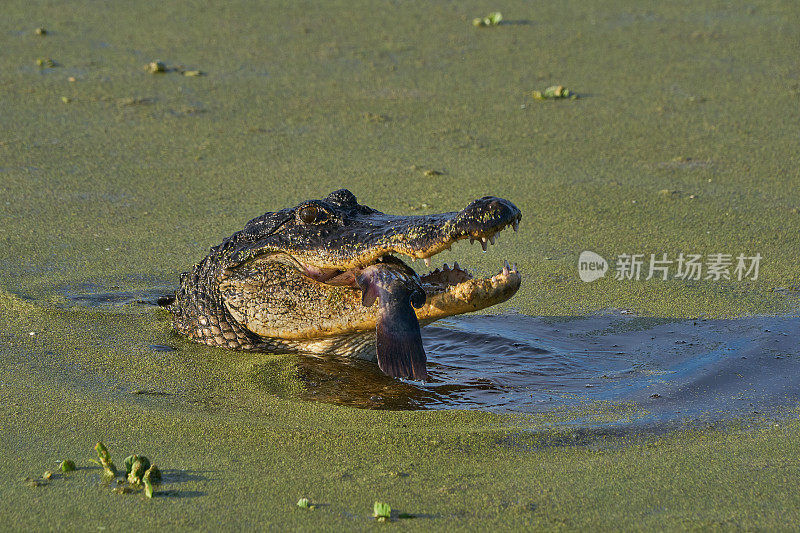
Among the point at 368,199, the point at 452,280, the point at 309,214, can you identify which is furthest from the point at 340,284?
the point at 368,199

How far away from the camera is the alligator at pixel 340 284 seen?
146 inches

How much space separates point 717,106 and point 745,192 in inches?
60.7

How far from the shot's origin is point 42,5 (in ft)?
30.8

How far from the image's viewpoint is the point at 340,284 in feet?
13.8

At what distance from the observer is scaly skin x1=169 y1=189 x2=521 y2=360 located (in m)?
3.80

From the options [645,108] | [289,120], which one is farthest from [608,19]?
[289,120]

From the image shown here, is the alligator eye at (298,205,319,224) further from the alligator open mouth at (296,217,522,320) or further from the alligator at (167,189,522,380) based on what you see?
the alligator open mouth at (296,217,522,320)
